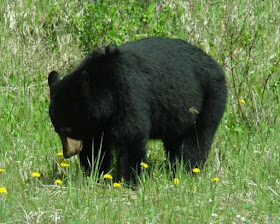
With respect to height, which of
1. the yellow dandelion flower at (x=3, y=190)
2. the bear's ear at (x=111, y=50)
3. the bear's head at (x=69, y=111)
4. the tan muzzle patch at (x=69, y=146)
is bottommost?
the yellow dandelion flower at (x=3, y=190)

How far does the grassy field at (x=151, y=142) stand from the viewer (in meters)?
5.30

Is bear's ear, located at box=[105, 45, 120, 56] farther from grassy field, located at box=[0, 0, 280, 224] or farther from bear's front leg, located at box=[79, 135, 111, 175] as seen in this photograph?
grassy field, located at box=[0, 0, 280, 224]

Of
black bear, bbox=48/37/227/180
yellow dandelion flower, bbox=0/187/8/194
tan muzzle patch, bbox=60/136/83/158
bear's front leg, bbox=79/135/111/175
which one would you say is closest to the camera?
yellow dandelion flower, bbox=0/187/8/194

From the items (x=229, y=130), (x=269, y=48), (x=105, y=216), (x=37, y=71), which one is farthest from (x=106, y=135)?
(x=269, y=48)

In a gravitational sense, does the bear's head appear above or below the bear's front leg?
above

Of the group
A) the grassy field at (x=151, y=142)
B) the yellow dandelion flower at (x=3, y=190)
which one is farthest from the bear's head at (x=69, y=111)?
the yellow dandelion flower at (x=3, y=190)

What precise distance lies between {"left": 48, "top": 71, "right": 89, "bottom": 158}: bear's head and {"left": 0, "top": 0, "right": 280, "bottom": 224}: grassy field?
9.7 inches

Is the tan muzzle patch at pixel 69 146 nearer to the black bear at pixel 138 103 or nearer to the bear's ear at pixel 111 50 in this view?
the black bear at pixel 138 103

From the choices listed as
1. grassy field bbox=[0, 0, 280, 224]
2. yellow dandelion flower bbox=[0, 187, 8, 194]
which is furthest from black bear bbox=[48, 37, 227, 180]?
yellow dandelion flower bbox=[0, 187, 8, 194]

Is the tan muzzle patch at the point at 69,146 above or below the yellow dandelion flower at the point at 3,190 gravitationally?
above

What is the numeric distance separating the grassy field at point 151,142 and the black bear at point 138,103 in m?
0.23

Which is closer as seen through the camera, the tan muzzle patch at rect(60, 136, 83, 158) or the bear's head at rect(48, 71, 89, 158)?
the bear's head at rect(48, 71, 89, 158)

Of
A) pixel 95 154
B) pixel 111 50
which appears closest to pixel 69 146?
pixel 95 154

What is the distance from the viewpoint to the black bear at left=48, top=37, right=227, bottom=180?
20.1 ft
